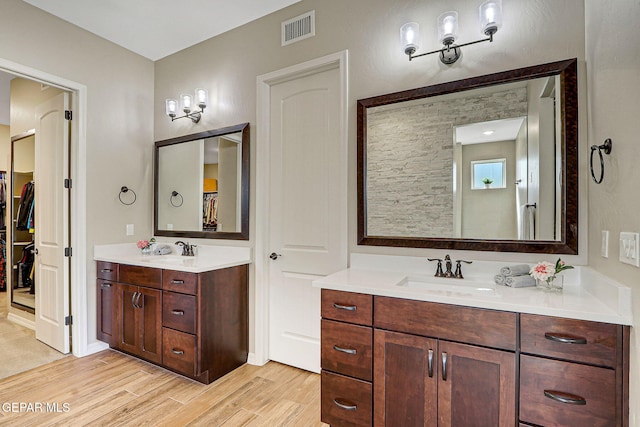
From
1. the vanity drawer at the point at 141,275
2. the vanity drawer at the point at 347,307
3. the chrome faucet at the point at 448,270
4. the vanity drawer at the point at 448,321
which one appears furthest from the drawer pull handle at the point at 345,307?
the vanity drawer at the point at 141,275

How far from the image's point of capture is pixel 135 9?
2662mm

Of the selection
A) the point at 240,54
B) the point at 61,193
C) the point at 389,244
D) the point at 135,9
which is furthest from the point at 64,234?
the point at 389,244

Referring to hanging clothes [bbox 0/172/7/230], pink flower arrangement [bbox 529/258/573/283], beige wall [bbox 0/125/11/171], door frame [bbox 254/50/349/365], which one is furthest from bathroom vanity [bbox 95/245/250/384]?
beige wall [bbox 0/125/11/171]

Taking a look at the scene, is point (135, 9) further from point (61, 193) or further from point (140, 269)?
point (140, 269)

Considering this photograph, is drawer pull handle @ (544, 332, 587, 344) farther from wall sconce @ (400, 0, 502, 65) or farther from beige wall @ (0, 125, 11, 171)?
beige wall @ (0, 125, 11, 171)

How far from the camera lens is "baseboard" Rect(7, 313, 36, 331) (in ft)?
11.8

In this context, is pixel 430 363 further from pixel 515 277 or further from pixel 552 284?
pixel 552 284

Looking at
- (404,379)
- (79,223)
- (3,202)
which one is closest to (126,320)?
(79,223)

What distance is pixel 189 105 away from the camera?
3049 mm

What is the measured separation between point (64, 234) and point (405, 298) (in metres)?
3.07

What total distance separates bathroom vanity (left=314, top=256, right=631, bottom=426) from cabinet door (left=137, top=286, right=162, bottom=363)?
1475mm

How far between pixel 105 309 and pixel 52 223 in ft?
3.21

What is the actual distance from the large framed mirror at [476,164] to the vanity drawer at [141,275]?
5.38 feet

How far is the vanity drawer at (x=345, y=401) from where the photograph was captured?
1691 mm
